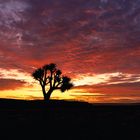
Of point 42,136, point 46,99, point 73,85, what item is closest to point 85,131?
point 42,136

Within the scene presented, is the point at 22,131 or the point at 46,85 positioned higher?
the point at 46,85

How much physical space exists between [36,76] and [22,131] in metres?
39.7

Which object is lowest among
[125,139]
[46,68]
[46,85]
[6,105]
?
[125,139]

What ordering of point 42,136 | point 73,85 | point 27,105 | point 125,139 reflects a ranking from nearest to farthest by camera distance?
point 125,139
point 42,136
point 27,105
point 73,85

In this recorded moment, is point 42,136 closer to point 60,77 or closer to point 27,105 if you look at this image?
point 27,105

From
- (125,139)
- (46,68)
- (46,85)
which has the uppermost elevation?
(46,68)

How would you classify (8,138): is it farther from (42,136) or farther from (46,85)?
(46,85)

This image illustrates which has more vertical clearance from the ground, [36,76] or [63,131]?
[36,76]

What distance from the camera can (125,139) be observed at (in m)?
13.2

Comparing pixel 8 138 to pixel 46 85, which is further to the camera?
pixel 46 85

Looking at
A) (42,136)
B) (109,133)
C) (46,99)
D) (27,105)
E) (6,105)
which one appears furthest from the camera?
(46,99)

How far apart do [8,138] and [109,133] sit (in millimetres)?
5573

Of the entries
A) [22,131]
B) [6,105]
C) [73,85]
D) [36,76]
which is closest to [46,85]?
[36,76]

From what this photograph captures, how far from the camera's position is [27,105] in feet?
153
